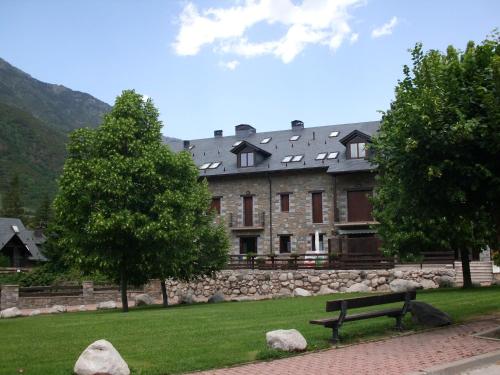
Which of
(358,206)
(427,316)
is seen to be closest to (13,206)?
(358,206)

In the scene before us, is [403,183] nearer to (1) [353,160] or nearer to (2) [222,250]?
(2) [222,250]

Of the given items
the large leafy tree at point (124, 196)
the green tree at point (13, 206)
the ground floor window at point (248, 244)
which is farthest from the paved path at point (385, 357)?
the green tree at point (13, 206)

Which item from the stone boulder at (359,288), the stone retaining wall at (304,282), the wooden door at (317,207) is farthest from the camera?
the wooden door at (317,207)

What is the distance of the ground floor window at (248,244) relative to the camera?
Answer: 132 ft

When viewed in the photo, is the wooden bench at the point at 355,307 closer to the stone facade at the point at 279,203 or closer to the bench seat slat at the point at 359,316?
the bench seat slat at the point at 359,316

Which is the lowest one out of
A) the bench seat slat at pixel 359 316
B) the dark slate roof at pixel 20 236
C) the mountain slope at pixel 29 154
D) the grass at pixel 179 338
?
the grass at pixel 179 338

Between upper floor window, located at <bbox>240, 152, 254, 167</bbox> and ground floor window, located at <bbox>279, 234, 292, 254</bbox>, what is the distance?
5817 millimetres

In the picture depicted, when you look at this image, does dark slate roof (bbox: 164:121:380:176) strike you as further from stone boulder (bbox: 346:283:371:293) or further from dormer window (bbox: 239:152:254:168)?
stone boulder (bbox: 346:283:371:293)

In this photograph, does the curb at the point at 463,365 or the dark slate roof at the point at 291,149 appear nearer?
the curb at the point at 463,365

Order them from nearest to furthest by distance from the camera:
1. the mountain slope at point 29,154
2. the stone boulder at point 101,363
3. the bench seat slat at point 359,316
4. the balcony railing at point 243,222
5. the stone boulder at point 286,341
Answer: the stone boulder at point 101,363
the stone boulder at point 286,341
the bench seat slat at point 359,316
the balcony railing at point 243,222
the mountain slope at point 29,154

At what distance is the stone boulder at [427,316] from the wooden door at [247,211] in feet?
91.3

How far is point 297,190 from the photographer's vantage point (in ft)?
127

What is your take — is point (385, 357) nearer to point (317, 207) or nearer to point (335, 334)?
point (335, 334)

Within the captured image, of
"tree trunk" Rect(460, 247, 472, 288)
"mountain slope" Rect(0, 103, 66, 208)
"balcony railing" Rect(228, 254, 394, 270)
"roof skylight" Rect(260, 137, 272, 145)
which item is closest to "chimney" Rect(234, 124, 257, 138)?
"roof skylight" Rect(260, 137, 272, 145)
